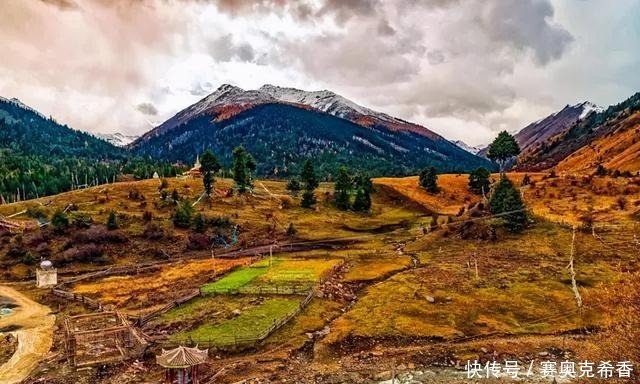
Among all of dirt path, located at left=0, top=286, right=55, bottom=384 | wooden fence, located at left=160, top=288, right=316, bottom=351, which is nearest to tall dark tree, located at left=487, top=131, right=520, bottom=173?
wooden fence, located at left=160, top=288, right=316, bottom=351

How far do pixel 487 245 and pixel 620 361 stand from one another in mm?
57366

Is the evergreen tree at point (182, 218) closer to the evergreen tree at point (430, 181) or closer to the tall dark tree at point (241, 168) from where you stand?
the tall dark tree at point (241, 168)

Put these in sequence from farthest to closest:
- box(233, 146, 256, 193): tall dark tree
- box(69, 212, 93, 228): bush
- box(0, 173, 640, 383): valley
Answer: box(233, 146, 256, 193): tall dark tree, box(69, 212, 93, 228): bush, box(0, 173, 640, 383): valley

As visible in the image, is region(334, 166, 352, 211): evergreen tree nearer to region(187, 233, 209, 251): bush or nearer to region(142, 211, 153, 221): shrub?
region(187, 233, 209, 251): bush

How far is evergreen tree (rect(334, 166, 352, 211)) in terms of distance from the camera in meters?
155

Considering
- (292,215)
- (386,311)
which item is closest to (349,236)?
(292,215)

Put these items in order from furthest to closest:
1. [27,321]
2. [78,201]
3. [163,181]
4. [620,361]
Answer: [163,181] → [78,201] → [27,321] → [620,361]

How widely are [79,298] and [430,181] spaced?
122 metres

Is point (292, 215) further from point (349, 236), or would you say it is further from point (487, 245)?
point (487, 245)

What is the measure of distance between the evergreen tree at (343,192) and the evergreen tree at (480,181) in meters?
44.5

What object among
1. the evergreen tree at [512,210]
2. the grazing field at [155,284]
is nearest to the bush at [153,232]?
the grazing field at [155,284]

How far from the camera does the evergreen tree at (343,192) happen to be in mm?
154750

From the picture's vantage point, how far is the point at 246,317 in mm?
62938

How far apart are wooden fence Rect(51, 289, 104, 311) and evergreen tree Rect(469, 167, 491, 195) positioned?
12836 cm
